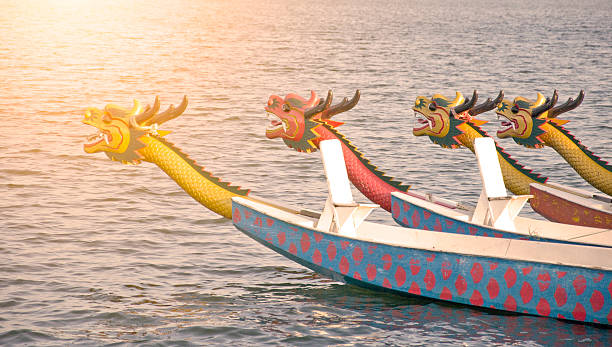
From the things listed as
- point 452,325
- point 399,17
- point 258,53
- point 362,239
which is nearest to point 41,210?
point 362,239

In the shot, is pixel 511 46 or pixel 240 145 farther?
pixel 511 46

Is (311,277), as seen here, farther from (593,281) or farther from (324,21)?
(324,21)

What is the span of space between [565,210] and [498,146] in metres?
1.83

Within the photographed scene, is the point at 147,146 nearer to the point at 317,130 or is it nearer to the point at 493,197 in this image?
the point at 317,130

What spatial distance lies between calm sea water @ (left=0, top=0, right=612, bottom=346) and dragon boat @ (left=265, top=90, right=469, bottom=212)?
2.01 m

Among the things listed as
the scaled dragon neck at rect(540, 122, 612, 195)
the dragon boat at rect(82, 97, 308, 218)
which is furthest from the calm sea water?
the scaled dragon neck at rect(540, 122, 612, 195)

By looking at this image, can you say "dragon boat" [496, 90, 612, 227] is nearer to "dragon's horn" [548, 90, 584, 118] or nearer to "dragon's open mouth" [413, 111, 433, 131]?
"dragon's horn" [548, 90, 584, 118]

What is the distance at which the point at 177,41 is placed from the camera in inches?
2746

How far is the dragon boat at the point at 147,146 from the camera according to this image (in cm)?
1430

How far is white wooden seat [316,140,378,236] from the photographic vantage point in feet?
43.3

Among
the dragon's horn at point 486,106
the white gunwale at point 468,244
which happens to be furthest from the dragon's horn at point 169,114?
the dragon's horn at point 486,106

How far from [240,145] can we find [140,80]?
1916cm

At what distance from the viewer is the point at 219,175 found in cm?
2350

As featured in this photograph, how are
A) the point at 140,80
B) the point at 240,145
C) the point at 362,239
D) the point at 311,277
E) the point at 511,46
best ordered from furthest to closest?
the point at 511,46 < the point at 140,80 < the point at 240,145 < the point at 311,277 < the point at 362,239
